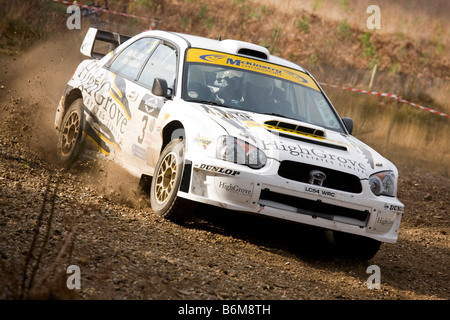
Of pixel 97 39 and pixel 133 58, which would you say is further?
pixel 97 39

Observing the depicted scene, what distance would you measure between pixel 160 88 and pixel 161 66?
0.75 metres

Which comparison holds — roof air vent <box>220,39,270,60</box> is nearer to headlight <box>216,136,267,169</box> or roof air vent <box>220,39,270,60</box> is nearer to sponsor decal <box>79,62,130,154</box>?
sponsor decal <box>79,62,130,154</box>

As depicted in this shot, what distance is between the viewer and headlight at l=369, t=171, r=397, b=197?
6.54m

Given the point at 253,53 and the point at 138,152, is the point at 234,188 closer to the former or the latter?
the point at 138,152

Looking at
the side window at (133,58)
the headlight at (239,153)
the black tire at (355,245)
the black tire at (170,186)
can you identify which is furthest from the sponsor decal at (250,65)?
the black tire at (355,245)

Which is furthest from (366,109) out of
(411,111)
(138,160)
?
(138,160)

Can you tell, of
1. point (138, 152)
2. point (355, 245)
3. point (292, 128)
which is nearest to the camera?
point (292, 128)

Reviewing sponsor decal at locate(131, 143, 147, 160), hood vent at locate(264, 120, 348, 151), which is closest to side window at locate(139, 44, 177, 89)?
sponsor decal at locate(131, 143, 147, 160)

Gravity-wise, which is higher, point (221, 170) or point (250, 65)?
point (250, 65)

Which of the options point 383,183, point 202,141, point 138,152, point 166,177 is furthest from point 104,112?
point 383,183

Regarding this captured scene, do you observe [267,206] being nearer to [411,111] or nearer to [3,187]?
[3,187]

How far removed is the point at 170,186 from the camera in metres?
6.60

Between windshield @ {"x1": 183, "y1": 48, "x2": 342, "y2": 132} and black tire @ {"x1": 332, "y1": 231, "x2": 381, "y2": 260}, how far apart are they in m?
1.20

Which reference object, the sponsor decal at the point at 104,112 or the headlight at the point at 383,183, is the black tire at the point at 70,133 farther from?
the headlight at the point at 383,183
